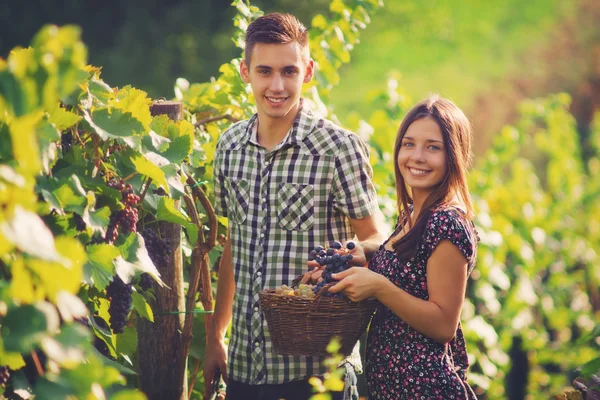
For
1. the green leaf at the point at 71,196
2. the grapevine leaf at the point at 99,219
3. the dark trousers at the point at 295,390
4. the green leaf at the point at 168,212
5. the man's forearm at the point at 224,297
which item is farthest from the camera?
the man's forearm at the point at 224,297

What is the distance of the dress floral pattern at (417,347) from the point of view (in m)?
2.13

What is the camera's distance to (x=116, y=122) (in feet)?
6.64

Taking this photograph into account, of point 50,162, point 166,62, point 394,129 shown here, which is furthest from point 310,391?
point 166,62

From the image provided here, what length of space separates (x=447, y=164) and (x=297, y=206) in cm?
48

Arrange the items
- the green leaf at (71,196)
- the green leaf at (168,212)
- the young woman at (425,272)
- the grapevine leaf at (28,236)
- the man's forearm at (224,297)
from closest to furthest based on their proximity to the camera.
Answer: the grapevine leaf at (28,236) < the green leaf at (71,196) < the young woman at (425,272) < the green leaf at (168,212) < the man's forearm at (224,297)

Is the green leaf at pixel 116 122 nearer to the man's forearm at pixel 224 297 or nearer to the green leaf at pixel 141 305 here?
the green leaf at pixel 141 305

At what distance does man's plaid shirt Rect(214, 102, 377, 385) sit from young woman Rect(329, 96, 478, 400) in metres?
0.15

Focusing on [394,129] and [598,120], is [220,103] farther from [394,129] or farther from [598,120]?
[598,120]

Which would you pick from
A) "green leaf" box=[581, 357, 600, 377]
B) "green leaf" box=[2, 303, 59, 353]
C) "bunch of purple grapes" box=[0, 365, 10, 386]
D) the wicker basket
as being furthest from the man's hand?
"green leaf" box=[2, 303, 59, 353]

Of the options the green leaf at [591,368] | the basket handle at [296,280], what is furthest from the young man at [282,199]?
the green leaf at [591,368]

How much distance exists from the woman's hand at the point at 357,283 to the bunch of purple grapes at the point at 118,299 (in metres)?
0.55

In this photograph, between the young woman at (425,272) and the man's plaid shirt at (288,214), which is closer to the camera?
the young woman at (425,272)

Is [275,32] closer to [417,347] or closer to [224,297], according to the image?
[224,297]

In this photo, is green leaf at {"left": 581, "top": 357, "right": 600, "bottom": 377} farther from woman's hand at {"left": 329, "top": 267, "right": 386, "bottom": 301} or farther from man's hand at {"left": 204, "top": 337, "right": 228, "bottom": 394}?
man's hand at {"left": 204, "top": 337, "right": 228, "bottom": 394}
